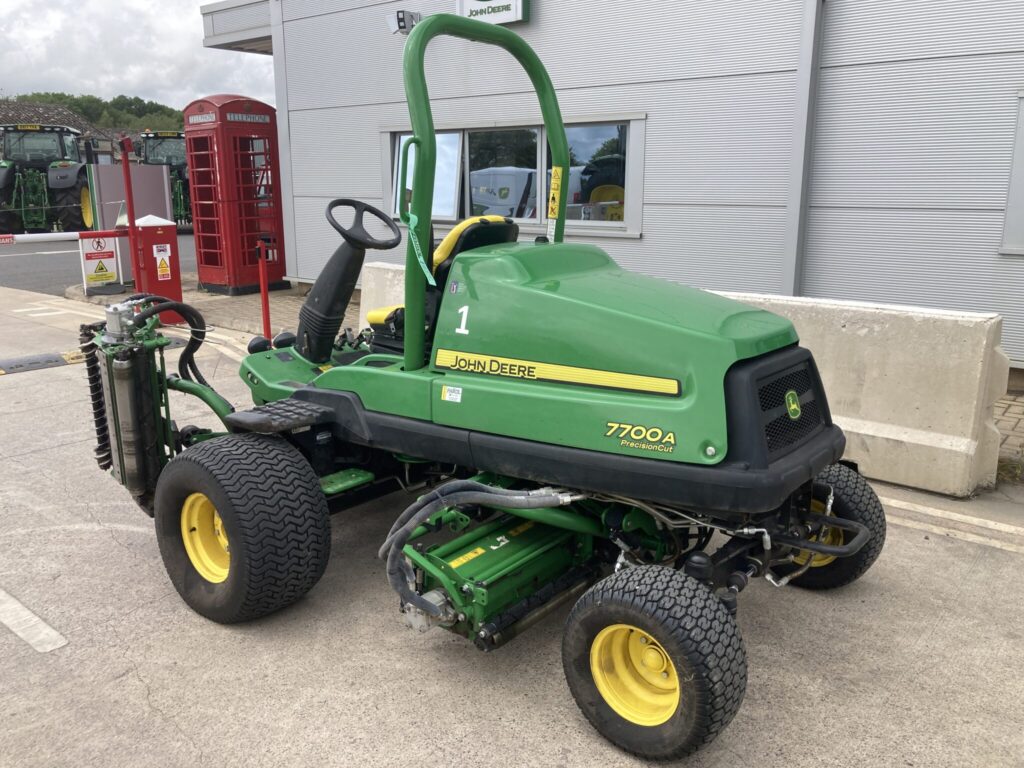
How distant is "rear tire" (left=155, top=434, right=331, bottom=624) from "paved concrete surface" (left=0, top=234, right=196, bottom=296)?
1003cm

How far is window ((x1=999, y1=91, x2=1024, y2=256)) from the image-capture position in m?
6.38

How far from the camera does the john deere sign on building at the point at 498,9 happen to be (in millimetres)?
8836

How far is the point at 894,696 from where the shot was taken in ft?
10.3

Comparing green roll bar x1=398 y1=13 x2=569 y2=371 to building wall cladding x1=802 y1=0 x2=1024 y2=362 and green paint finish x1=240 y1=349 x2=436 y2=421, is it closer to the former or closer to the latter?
green paint finish x1=240 y1=349 x2=436 y2=421

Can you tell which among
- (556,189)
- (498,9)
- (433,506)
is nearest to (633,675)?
(433,506)

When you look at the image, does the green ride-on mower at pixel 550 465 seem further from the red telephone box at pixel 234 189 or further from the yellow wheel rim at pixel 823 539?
the red telephone box at pixel 234 189

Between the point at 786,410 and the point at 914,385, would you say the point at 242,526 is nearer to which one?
the point at 786,410

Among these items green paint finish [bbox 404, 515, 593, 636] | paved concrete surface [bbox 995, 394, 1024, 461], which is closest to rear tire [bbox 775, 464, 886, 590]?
green paint finish [bbox 404, 515, 593, 636]

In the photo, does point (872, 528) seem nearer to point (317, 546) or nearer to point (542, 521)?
point (542, 521)

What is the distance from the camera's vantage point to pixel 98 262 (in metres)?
12.3

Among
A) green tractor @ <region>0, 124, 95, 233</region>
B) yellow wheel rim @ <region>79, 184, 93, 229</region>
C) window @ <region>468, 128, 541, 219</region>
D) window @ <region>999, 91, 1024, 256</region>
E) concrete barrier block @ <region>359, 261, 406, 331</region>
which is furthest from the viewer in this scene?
yellow wheel rim @ <region>79, 184, 93, 229</region>

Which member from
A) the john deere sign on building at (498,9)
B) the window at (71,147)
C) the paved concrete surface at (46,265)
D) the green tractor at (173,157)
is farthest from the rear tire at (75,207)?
the john deere sign on building at (498,9)

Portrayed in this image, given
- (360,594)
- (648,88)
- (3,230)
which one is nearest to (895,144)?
(648,88)

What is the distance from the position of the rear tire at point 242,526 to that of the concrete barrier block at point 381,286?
3736mm
